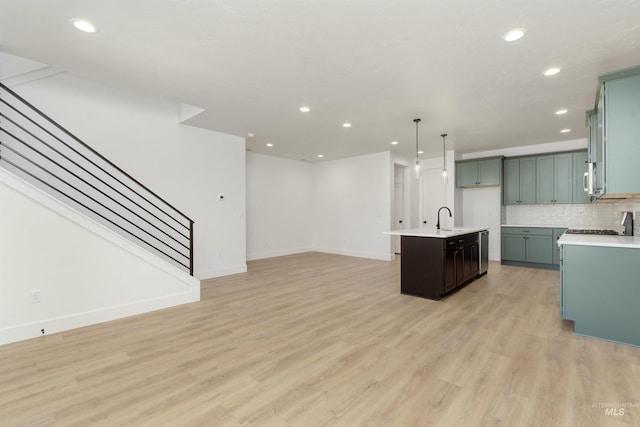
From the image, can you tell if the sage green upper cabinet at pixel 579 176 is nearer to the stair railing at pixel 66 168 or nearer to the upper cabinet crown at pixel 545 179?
the upper cabinet crown at pixel 545 179

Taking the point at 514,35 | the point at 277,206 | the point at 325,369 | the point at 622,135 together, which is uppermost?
the point at 514,35

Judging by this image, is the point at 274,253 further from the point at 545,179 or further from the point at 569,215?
the point at 569,215

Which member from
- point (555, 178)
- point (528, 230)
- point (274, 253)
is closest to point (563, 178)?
point (555, 178)

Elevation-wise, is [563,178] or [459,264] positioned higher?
[563,178]

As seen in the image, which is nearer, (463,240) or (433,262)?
(433,262)

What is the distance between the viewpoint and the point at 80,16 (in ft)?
7.55

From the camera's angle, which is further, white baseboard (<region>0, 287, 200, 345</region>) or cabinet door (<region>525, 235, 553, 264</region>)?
cabinet door (<region>525, 235, 553, 264</region>)

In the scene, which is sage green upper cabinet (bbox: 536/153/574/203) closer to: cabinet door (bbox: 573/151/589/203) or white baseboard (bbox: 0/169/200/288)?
cabinet door (bbox: 573/151/589/203)

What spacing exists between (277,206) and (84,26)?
596 cm

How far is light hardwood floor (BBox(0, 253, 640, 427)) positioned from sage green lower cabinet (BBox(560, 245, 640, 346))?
18 centimetres

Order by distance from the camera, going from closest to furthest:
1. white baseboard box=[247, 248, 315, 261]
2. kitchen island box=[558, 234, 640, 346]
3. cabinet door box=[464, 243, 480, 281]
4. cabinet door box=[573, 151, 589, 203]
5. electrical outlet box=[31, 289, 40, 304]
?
1. kitchen island box=[558, 234, 640, 346]
2. electrical outlet box=[31, 289, 40, 304]
3. cabinet door box=[464, 243, 480, 281]
4. cabinet door box=[573, 151, 589, 203]
5. white baseboard box=[247, 248, 315, 261]

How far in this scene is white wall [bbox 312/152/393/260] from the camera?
746 centimetres

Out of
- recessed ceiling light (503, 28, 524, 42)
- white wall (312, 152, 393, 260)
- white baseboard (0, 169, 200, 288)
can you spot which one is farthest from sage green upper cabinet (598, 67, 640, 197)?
white baseboard (0, 169, 200, 288)

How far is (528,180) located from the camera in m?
6.45
